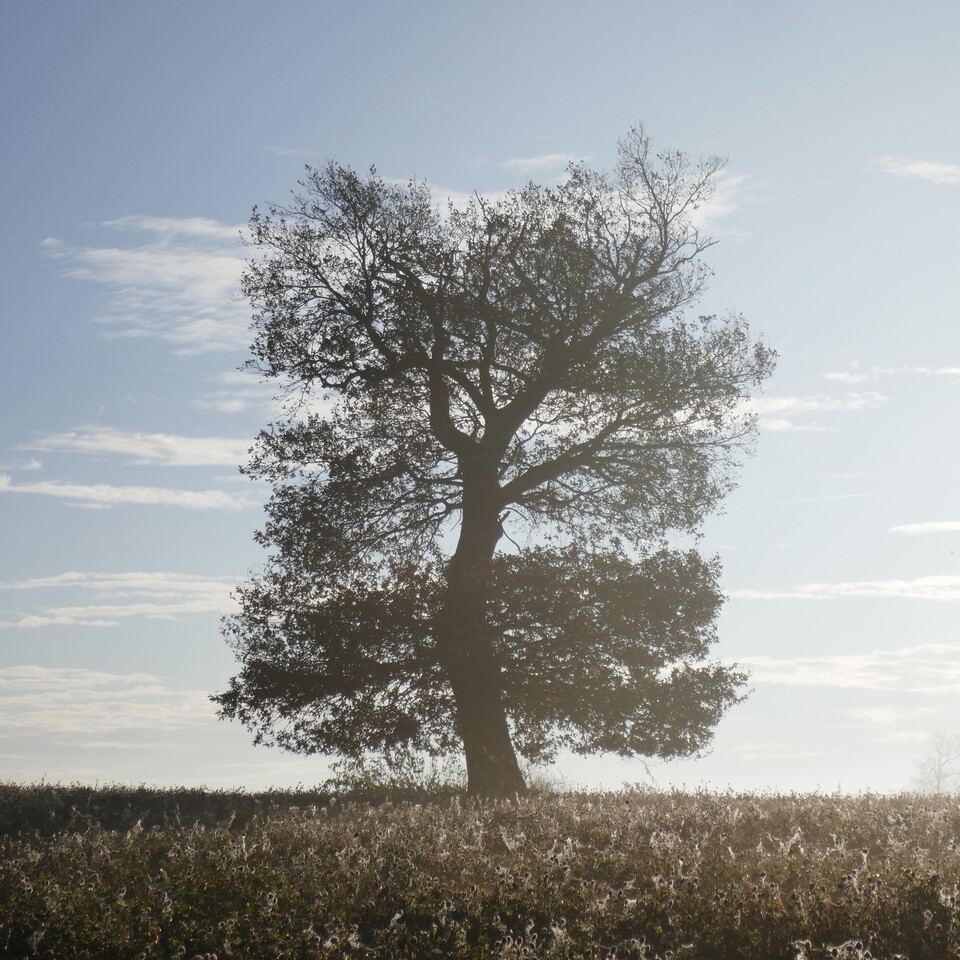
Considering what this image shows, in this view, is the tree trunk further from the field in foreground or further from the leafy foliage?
the field in foreground

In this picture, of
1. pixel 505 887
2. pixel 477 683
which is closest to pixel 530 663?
pixel 477 683

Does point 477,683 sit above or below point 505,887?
above

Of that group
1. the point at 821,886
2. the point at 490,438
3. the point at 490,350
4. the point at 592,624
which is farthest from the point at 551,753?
the point at 821,886

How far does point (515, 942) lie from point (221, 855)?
4284mm

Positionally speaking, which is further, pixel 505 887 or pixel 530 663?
pixel 530 663

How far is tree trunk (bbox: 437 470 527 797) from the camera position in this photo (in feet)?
65.4

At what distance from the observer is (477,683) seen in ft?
65.8

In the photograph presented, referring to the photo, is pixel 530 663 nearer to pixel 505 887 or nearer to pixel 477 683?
pixel 477 683

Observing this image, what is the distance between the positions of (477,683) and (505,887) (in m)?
9.51

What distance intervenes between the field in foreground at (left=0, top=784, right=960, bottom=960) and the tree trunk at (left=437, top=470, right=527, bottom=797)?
16.2 feet

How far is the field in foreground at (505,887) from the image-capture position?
31.4 ft

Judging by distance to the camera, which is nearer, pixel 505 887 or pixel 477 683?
pixel 505 887

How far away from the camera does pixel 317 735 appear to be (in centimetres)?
2050

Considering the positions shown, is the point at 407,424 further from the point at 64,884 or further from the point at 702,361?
the point at 64,884
